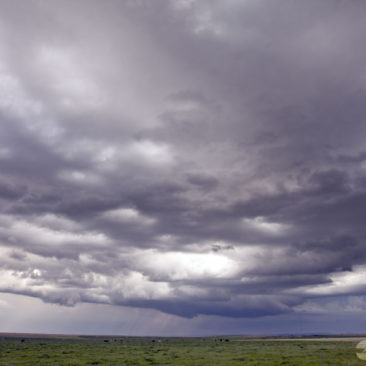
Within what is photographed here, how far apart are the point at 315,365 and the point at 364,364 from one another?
676cm

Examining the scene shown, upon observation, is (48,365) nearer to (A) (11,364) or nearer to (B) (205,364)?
(A) (11,364)

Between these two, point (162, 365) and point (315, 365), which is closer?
point (315, 365)

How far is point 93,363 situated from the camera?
64188 mm

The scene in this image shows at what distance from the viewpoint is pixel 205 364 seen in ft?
194

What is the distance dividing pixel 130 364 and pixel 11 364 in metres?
20.7

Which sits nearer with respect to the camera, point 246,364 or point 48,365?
point 246,364

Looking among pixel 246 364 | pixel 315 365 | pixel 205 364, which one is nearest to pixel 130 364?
pixel 205 364

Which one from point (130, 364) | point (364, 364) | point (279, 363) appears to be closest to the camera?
point (364, 364)

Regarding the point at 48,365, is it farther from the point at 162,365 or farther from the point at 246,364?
the point at 246,364

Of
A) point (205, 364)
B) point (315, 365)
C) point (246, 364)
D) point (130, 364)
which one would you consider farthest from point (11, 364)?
point (315, 365)

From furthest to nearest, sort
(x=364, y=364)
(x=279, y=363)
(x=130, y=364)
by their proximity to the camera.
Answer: (x=130, y=364)
(x=279, y=363)
(x=364, y=364)

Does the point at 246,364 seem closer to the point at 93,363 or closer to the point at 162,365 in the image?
the point at 162,365

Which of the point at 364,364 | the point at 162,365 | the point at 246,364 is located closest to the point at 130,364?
the point at 162,365

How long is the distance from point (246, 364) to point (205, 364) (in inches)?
254
